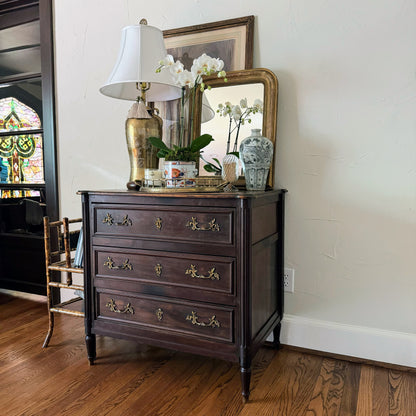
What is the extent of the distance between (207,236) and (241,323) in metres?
0.36

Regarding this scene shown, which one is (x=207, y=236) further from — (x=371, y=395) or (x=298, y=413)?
(x=371, y=395)

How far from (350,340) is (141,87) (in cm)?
165

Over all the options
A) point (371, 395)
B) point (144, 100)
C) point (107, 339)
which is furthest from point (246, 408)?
point (144, 100)

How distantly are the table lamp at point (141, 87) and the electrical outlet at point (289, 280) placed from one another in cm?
88

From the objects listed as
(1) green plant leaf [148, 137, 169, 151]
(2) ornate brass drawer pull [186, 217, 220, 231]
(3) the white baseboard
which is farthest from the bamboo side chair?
(3) the white baseboard

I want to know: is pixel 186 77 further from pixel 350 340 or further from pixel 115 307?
pixel 350 340

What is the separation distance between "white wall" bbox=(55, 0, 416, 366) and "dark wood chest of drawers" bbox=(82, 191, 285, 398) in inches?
8.6

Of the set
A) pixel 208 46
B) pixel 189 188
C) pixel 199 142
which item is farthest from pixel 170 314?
pixel 208 46

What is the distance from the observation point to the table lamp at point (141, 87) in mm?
1805

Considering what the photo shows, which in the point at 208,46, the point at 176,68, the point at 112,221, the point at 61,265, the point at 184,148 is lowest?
the point at 61,265

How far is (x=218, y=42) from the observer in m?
1.99

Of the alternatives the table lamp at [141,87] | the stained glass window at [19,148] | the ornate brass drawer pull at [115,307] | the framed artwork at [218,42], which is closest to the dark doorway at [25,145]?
the stained glass window at [19,148]

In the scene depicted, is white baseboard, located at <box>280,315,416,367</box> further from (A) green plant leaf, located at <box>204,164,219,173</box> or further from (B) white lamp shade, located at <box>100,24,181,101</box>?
(B) white lamp shade, located at <box>100,24,181,101</box>

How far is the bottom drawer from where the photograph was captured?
151cm
